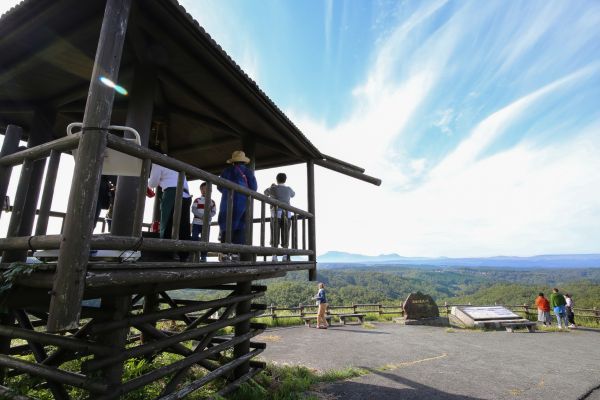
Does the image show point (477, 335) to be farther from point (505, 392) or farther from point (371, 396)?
point (371, 396)

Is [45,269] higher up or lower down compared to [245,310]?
higher up

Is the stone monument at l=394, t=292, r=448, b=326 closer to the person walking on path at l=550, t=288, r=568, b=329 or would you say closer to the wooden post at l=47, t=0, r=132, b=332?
the person walking on path at l=550, t=288, r=568, b=329

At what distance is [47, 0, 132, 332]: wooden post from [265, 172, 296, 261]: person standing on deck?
3.44 m

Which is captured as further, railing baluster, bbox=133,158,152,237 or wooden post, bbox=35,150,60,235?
railing baluster, bbox=133,158,152,237

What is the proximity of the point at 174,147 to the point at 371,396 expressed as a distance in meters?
7.82

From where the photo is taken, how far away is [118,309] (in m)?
3.92

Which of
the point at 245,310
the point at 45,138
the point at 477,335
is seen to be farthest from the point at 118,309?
the point at 477,335

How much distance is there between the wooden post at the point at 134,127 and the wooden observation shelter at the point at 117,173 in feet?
0.06

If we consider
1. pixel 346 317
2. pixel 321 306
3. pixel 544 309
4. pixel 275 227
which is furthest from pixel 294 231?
pixel 544 309

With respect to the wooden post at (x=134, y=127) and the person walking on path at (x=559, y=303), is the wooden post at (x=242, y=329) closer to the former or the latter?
the wooden post at (x=134, y=127)

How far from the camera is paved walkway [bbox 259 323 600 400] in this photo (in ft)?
22.6

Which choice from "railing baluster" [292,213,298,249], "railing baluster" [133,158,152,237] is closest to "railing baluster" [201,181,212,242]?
"railing baluster" [133,158,152,237]

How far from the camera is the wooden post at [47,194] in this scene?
2.72 meters

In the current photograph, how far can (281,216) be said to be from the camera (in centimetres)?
659
